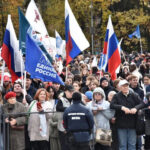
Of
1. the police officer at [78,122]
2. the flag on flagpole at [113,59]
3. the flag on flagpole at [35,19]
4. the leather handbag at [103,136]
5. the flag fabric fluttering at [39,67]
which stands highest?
the flag on flagpole at [35,19]

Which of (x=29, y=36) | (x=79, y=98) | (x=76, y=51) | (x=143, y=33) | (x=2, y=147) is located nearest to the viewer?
(x=79, y=98)

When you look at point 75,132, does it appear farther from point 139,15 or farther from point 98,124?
point 139,15

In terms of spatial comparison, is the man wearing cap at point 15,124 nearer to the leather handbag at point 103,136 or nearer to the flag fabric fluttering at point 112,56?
the leather handbag at point 103,136

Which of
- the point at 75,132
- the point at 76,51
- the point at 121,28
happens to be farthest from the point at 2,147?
the point at 121,28

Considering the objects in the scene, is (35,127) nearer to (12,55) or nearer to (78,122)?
(78,122)

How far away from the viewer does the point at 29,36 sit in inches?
415

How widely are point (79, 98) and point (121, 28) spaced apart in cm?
3738

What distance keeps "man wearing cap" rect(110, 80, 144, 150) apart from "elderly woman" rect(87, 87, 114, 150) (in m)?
0.17

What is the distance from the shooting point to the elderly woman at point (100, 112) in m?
9.35

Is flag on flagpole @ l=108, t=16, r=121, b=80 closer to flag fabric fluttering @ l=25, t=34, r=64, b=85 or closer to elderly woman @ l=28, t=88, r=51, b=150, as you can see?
flag fabric fluttering @ l=25, t=34, r=64, b=85

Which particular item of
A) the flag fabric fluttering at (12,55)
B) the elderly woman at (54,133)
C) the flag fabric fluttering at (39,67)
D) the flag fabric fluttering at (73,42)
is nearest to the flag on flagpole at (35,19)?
the flag fabric fluttering at (73,42)

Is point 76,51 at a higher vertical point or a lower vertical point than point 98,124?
higher

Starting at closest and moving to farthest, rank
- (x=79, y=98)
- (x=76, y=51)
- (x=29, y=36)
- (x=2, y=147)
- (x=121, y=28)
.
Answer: (x=79, y=98) < (x=2, y=147) < (x=29, y=36) < (x=76, y=51) < (x=121, y=28)

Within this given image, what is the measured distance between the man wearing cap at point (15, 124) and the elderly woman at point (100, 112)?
141cm
